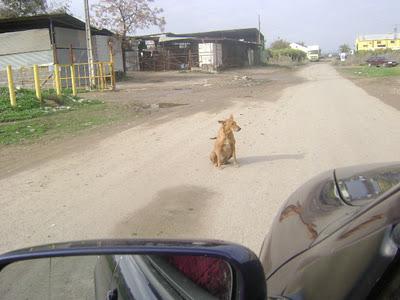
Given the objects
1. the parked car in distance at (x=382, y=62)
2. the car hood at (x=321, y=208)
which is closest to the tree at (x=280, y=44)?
the parked car in distance at (x=382, y=62)

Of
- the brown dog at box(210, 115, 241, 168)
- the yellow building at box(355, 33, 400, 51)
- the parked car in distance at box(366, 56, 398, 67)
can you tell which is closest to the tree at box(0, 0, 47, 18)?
the parked car in distance at box(366, 56, 398, 67)

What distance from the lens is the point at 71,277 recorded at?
171 cm

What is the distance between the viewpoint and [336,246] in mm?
1659

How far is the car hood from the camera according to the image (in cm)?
200

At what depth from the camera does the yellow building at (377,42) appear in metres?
110

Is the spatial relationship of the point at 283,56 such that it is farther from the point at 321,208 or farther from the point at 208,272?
the point at 208,272

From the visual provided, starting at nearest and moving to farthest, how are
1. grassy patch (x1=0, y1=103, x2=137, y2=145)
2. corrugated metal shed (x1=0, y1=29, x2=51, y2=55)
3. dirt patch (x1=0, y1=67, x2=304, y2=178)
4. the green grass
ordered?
1. dirt patch (x1=0, y1=67, x2=304, y2=178)
2. grassy patch (x1=0, y1=103, x2=137, y2=145)
3. corrugated metal shed (x1=0, y1=29, x2=51, y2=55)
4. the green grass

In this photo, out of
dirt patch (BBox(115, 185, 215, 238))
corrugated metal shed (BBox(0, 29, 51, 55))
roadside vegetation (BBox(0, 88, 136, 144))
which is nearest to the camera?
dirt patch (BBox(115, 185, 215, 238))

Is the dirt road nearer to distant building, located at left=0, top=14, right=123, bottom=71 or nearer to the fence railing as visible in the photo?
the fence railing

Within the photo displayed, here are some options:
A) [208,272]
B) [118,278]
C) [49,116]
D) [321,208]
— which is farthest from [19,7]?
[208,272]

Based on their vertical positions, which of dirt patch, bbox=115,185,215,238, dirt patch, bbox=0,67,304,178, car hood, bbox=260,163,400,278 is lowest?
dirt patch, bbox=0,67,304,178

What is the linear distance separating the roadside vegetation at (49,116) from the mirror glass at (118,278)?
9.85 m

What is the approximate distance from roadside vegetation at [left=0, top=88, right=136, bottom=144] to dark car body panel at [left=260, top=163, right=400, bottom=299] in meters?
9.71

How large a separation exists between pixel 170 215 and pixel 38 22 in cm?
2560
